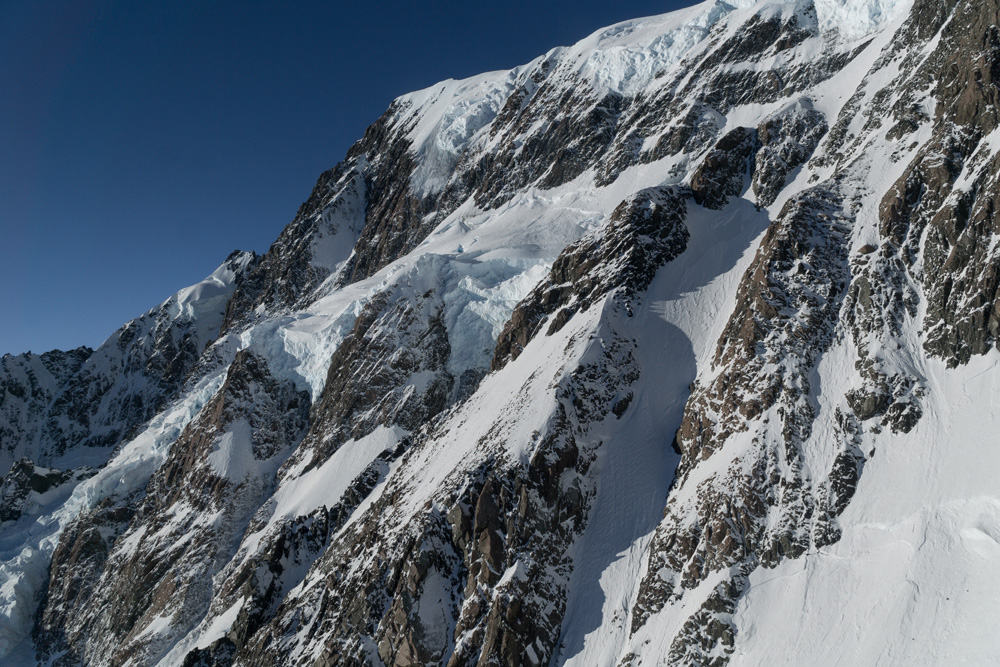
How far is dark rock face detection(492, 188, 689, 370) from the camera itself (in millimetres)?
49281

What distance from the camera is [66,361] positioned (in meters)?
133

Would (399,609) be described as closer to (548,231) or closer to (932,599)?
(932,599)

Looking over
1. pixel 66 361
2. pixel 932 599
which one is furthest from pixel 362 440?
pixel 66 361

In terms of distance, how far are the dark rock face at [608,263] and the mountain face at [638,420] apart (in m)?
0.32

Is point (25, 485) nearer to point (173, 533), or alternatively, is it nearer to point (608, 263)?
point (173, 533)

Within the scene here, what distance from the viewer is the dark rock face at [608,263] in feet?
162

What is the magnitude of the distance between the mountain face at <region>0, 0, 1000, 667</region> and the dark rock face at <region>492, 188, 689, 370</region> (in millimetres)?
319

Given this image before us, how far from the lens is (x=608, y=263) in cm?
5084

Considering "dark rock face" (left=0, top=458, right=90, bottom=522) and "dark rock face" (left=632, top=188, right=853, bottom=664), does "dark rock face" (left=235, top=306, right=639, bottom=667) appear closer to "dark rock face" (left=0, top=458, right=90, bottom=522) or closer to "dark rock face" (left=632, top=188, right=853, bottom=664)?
"dark rock face" (left=632, top=188, right=853, bottom=664)

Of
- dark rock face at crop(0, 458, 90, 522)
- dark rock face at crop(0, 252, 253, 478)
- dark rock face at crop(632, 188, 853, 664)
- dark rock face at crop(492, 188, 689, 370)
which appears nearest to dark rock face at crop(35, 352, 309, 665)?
dark rock face at crop(0, 458, 90, 522)

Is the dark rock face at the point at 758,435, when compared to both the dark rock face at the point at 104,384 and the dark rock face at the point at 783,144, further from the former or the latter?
the dark rock face at the point at 104,384

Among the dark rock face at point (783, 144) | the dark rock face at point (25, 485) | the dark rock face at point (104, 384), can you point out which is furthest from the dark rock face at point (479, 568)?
the dark rock face at point (104, 384)

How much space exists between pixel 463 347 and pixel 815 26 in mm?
56362

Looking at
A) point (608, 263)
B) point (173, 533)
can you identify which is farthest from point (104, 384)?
point (608, 263)
